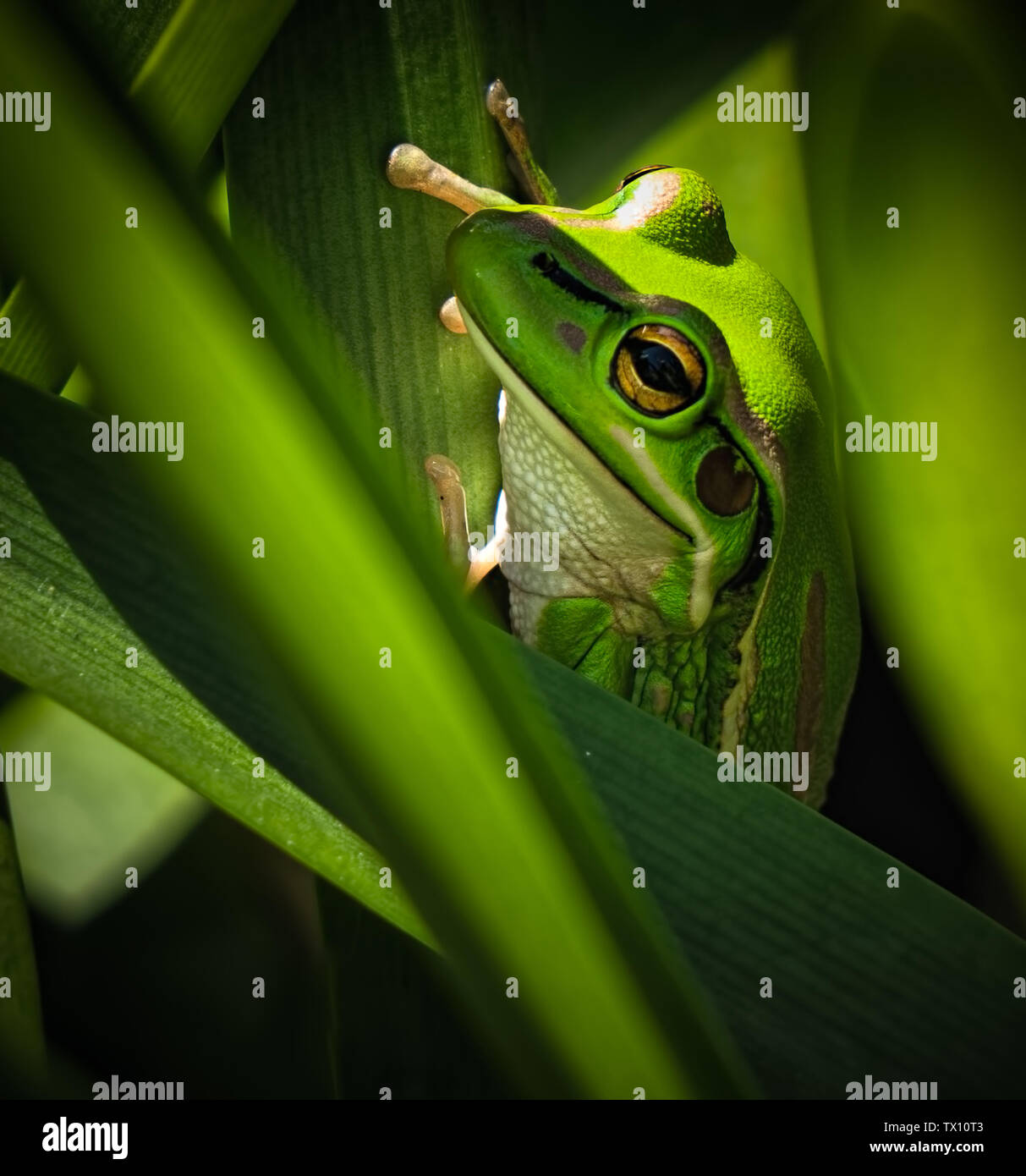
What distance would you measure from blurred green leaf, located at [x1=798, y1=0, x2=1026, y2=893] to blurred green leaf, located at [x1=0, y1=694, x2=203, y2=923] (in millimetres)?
1189

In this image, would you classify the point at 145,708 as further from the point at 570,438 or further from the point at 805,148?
the point at 805,148

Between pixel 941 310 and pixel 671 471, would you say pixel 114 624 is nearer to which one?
pixel 671 471

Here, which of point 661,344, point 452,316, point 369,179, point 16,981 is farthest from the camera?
point 661,344

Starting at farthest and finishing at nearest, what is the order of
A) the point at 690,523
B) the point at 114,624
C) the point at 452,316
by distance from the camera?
the point at 690,523
the point at 452,316
the point at 114,624

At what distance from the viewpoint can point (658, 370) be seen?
1.10 metres

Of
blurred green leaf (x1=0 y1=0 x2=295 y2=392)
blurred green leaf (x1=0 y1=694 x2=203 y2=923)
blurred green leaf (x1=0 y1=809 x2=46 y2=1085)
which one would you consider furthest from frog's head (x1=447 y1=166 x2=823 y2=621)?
blurred green leaf (x1=0 y1=694 x2=203 y2=923)

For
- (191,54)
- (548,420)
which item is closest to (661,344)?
(548,420)

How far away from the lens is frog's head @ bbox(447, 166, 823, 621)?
105 cm

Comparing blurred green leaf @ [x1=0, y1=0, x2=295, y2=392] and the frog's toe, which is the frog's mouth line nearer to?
the frog's toe

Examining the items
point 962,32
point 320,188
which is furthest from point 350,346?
point 962,32

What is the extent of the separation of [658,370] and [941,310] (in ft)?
1.44

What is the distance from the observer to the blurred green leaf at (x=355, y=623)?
12.6 inches

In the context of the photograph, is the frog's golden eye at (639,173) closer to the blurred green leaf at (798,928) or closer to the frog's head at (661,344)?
the frog's head at (661,344)

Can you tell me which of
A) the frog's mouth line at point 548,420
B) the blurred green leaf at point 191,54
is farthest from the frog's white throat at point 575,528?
the blurred green leaf at point 191,54
